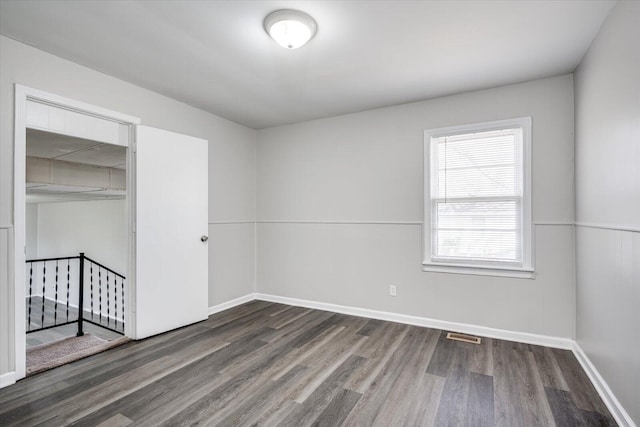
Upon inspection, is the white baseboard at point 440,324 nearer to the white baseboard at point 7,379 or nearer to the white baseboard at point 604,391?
the white baseboard at point 604,391

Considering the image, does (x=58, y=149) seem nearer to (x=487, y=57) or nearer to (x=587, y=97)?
(x=487, y=57)

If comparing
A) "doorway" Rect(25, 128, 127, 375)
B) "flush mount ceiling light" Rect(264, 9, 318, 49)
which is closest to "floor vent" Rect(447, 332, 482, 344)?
"flush mount ceiling light" Rect(264, 9, 318, 49)

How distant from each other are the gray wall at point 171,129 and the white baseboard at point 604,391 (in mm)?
3797

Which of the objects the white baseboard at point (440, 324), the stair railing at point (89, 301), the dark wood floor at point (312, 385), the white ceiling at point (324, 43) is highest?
the white ceiling at point (324, 43)

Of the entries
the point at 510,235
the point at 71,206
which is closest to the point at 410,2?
the point at 510,235

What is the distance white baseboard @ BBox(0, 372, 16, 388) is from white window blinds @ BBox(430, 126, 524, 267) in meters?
3.77

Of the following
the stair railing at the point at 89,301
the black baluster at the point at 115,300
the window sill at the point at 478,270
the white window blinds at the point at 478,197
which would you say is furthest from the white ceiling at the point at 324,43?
the black baluster at the point at 115,300

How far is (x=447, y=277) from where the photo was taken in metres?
3.43

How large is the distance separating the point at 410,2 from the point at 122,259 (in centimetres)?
595

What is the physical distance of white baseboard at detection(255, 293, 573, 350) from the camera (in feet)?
9.77

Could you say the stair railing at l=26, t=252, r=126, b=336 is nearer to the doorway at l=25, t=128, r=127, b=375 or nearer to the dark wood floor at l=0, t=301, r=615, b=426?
the doorway at l=25, t=128, r=127, b=375

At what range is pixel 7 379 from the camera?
2.29 metres

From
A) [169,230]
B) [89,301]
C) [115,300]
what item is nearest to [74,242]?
[89,301]

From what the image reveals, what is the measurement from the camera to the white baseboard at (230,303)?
4051 millimetres
